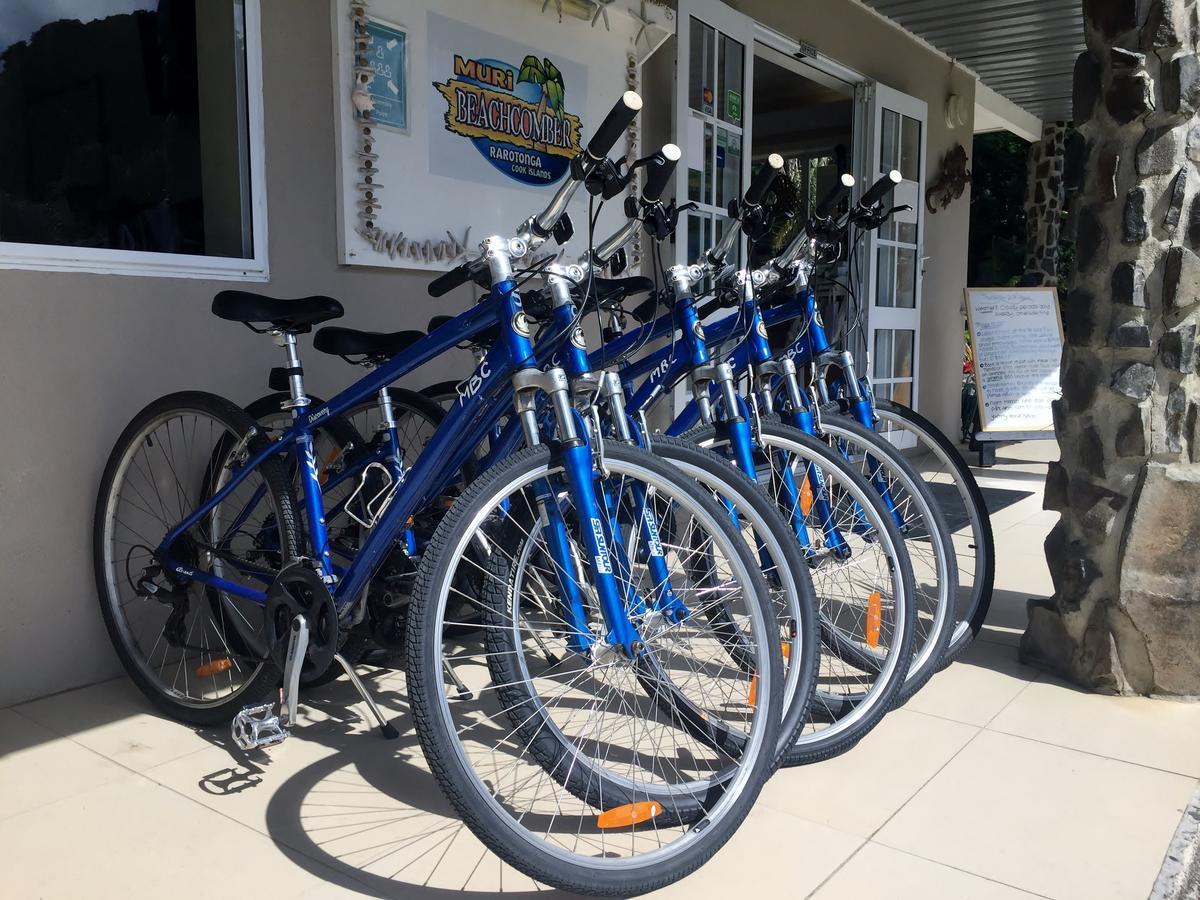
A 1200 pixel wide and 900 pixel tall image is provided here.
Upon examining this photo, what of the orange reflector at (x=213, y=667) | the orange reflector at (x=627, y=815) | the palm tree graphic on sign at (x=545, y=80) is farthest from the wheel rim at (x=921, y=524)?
the palm tree graphic on sign at (x=545, y=80)

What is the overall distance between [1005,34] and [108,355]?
5662mm

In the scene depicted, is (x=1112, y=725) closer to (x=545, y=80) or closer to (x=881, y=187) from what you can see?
(x=881, y=187)

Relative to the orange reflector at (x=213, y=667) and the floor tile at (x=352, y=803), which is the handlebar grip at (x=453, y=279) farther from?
the orange reflector at (x=213, y=667)

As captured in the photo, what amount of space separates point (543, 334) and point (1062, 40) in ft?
18.8

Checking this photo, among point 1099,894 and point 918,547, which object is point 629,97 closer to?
point 1099,894

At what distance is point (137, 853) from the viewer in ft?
5.92

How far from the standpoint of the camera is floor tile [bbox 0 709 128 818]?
201 cm

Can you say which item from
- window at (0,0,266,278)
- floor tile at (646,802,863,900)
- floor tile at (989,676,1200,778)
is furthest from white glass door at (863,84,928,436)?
floor tile at (646,802,863,900)

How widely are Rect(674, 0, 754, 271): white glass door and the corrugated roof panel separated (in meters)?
1.28

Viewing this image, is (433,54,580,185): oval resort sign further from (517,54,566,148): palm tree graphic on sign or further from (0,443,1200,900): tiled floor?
(0,443,1200,900): tiled floor

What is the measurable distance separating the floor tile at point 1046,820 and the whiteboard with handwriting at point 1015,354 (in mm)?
4132

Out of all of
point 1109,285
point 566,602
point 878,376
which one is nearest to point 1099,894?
point 566,602

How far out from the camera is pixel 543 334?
1.84 meters

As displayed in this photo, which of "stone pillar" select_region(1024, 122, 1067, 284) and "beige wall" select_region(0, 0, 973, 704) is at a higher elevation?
"stone pillar" select_region(1024, 122, 1067, 284)
